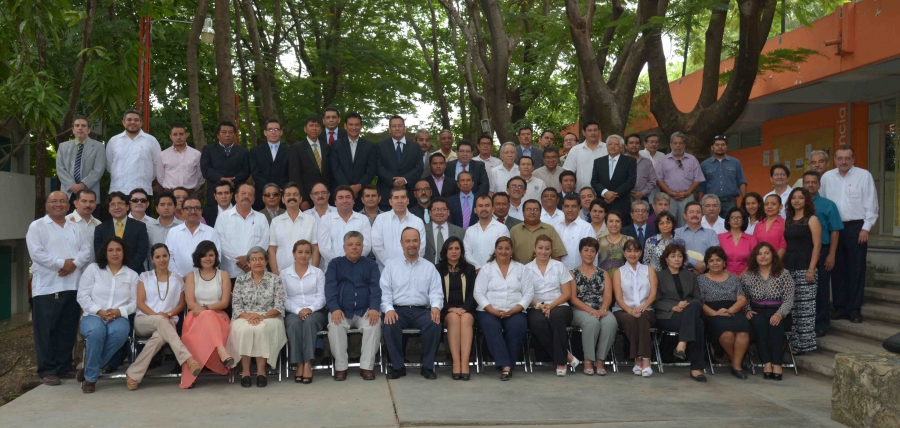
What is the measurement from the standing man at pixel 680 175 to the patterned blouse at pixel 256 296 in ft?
15.6

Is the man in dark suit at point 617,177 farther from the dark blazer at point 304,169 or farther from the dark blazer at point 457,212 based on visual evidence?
the dark blazer at point 304,169

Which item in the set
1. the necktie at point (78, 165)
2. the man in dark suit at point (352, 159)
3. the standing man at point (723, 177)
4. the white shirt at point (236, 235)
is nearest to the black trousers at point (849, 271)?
the standing man at point (723, 177)

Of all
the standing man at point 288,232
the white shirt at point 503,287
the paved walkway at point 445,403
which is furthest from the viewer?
the standing man at point 288,232

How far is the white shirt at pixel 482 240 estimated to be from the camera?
845 centimetres

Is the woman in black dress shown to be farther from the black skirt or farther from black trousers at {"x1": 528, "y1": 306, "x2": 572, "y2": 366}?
the black skirt

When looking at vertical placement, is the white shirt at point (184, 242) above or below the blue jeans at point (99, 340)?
above

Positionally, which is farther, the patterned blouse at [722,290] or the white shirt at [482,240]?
the white shirt at [482,240]

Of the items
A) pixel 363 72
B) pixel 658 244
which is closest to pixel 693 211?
pixel 658 244

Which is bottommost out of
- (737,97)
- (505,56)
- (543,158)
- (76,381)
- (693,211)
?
(76,381)

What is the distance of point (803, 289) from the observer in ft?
26.1

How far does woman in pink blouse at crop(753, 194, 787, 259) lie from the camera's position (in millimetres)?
8172

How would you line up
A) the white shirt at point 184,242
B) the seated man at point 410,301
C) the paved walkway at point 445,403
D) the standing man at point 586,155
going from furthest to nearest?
the standing man at point 586,155
the white shirt at point 184,242
the seated man at point 410,301
the paved walkway at point 445,403

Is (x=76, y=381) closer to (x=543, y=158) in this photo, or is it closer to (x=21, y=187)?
(x=543, y=158)

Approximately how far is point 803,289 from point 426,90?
12794mm
